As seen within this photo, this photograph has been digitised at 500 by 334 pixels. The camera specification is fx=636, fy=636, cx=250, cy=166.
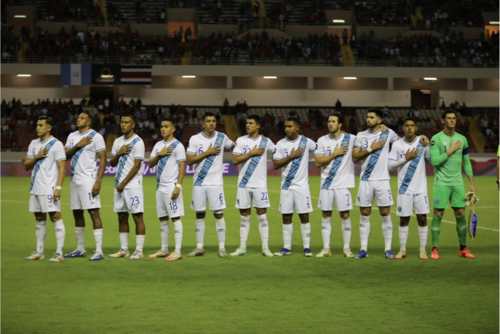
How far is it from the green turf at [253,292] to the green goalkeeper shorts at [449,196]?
2.95 feet

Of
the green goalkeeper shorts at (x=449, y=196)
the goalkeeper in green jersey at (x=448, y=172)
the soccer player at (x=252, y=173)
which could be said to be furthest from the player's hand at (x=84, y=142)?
the green goalkeeper shorts at (x=449, y=196)

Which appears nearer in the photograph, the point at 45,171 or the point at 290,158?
the point at 45,171

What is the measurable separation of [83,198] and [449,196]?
586 centimetres

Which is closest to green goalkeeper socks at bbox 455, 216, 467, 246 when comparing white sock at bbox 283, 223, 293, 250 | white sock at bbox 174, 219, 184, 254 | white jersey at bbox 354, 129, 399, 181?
white jersey at bbox 354, 129, 399, 181

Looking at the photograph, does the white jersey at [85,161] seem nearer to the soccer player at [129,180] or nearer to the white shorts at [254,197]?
the soccer player at [129,180]

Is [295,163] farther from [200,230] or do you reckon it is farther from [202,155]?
[200,230]

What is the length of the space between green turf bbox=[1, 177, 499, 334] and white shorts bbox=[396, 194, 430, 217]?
31.3 inches

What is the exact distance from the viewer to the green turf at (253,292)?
6.61 metres

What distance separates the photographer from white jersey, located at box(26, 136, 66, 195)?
9.70 meters

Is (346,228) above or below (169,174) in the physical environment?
below

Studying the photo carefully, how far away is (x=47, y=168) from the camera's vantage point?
9.74 metres

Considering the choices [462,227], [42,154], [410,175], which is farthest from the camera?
[462,227]

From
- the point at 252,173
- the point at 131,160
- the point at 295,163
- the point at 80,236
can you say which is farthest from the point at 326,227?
the point at 80,236

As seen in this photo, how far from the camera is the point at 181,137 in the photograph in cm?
3734
